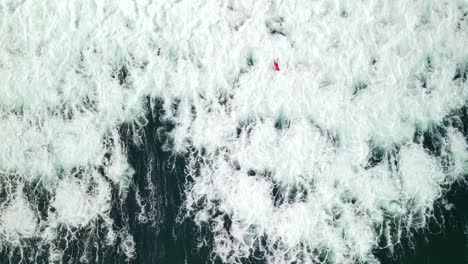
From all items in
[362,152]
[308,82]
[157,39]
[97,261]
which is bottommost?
[97,261]

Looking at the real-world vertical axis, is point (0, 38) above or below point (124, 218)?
above

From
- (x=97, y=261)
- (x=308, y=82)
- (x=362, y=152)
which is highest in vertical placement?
(x=308, y=82)

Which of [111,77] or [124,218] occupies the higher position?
[111,77]

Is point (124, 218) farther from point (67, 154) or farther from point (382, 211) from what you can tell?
point (382, 211)

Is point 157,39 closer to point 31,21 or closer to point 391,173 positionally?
point 31,21

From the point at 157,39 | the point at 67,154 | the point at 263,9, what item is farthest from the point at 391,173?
the point at 67,154

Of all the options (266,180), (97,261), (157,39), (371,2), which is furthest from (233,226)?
(371,2)
